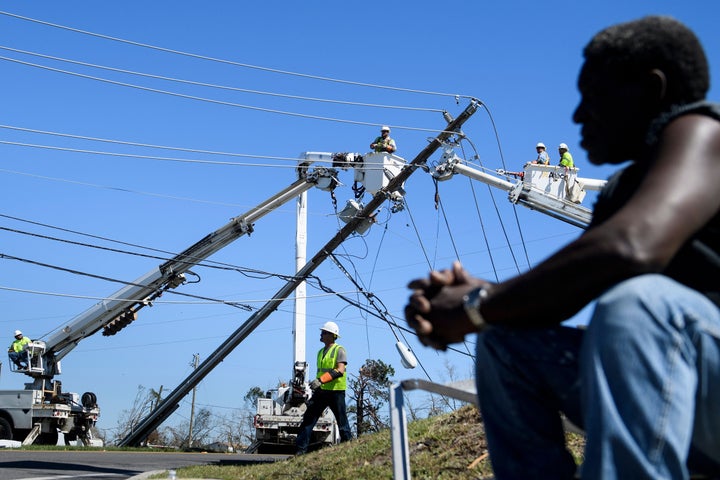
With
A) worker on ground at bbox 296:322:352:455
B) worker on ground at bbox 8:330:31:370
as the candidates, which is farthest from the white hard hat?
worker on ground at bbox 8:330:31:370

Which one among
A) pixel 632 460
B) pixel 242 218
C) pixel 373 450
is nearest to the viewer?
pixel 632 460

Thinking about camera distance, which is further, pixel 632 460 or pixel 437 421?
pixel 437 421

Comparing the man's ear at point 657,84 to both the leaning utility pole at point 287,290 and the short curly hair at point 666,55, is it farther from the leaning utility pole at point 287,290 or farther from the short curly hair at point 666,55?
the leaning utility pole at point 287,290

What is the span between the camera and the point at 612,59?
5.90ft

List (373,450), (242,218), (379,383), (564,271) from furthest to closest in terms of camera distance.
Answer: (379,383) → (242,218) → (373,450) → (564,271)

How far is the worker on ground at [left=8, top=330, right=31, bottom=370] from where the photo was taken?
2362cm

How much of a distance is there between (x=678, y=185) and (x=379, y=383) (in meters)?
22.4

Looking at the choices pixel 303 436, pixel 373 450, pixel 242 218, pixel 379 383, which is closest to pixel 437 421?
pixel 373 450

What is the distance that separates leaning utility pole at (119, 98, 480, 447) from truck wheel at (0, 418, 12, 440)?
381cm

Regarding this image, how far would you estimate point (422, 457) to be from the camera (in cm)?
587

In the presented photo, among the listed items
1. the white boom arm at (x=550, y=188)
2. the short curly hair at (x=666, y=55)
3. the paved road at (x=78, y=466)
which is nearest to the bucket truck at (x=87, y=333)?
the white boom arm at (x=550, y=188)

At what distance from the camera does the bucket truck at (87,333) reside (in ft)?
70.6

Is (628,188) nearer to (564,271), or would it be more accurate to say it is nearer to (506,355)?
(564,271)

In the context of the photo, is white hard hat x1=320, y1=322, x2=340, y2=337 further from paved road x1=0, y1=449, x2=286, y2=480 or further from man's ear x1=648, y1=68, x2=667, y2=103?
man's ear x1=648, y1=68, x2=667, y2=103
